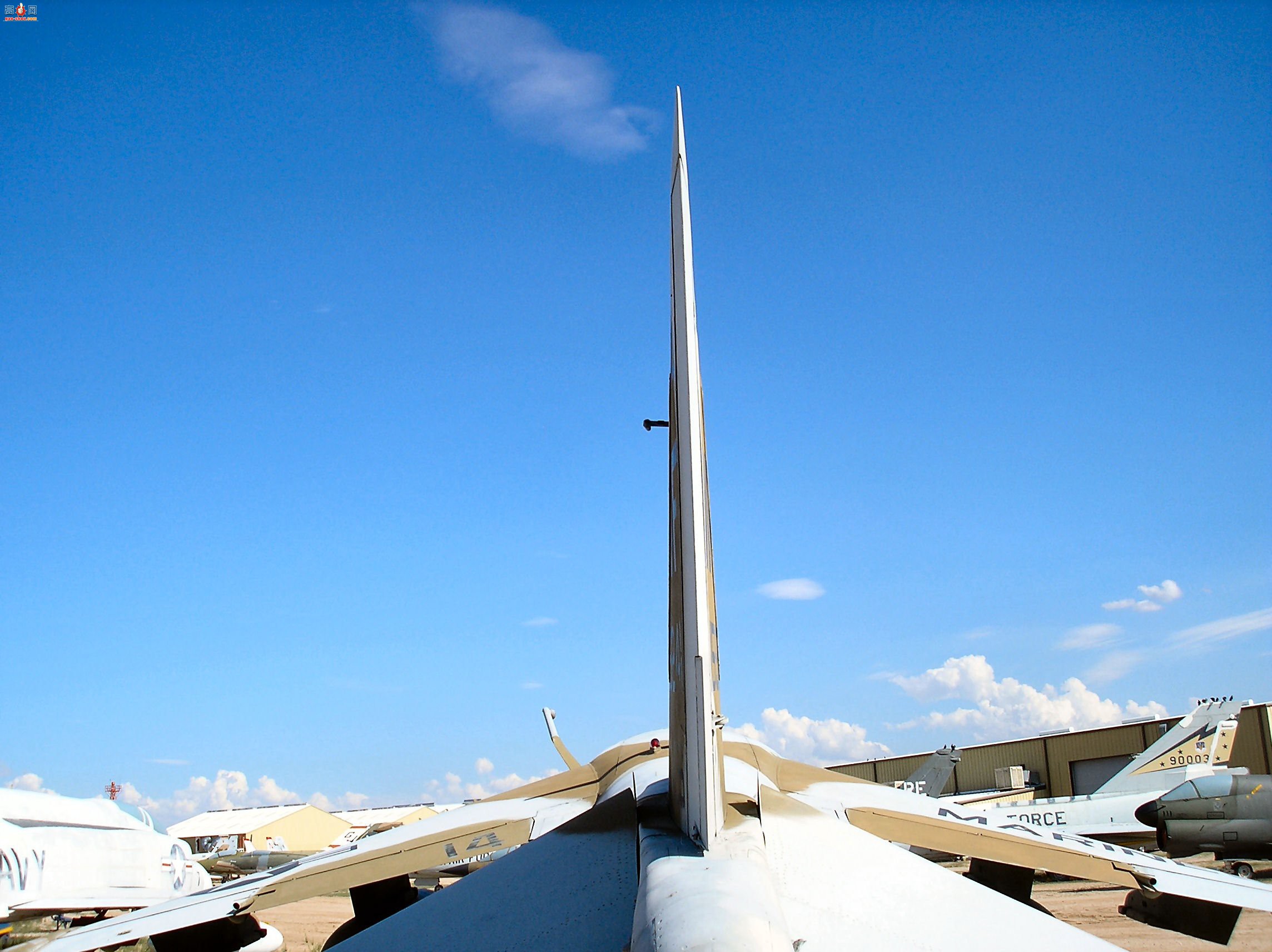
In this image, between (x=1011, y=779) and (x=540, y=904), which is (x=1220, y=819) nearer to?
(x=1011, y=779)

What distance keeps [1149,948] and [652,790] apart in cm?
974

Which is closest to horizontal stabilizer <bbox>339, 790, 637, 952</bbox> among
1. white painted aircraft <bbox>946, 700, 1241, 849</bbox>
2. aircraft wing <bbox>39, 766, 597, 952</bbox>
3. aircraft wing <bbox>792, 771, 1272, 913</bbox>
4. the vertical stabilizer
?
the vertical stabilizer

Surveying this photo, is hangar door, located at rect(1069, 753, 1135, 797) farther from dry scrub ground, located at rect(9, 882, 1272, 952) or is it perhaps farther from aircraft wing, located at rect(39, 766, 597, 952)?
aircraft wing, located at rect(39, 766, 597, 952)

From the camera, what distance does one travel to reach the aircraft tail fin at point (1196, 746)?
2236 cm

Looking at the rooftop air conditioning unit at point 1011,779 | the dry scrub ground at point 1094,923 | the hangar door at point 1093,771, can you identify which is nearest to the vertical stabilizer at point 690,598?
the dry scrub ground at point 1094,923

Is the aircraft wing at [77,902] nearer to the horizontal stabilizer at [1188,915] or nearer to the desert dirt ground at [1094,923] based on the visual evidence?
the desert dirt ground at [1094,923]

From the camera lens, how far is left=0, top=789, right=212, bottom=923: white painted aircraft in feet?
45.4

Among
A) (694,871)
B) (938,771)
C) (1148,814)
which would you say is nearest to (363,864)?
(694,871)

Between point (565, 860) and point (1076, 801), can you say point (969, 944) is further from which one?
point (1076, 801)

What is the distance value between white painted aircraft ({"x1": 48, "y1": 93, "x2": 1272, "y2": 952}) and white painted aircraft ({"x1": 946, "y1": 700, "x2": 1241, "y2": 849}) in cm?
1721

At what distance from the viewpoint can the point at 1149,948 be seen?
36.7 ft

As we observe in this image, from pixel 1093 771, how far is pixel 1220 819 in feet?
41.7

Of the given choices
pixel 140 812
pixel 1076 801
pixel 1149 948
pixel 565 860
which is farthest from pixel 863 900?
pixel 1076 801

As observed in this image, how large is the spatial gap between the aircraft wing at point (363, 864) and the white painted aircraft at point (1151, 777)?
18391mm
